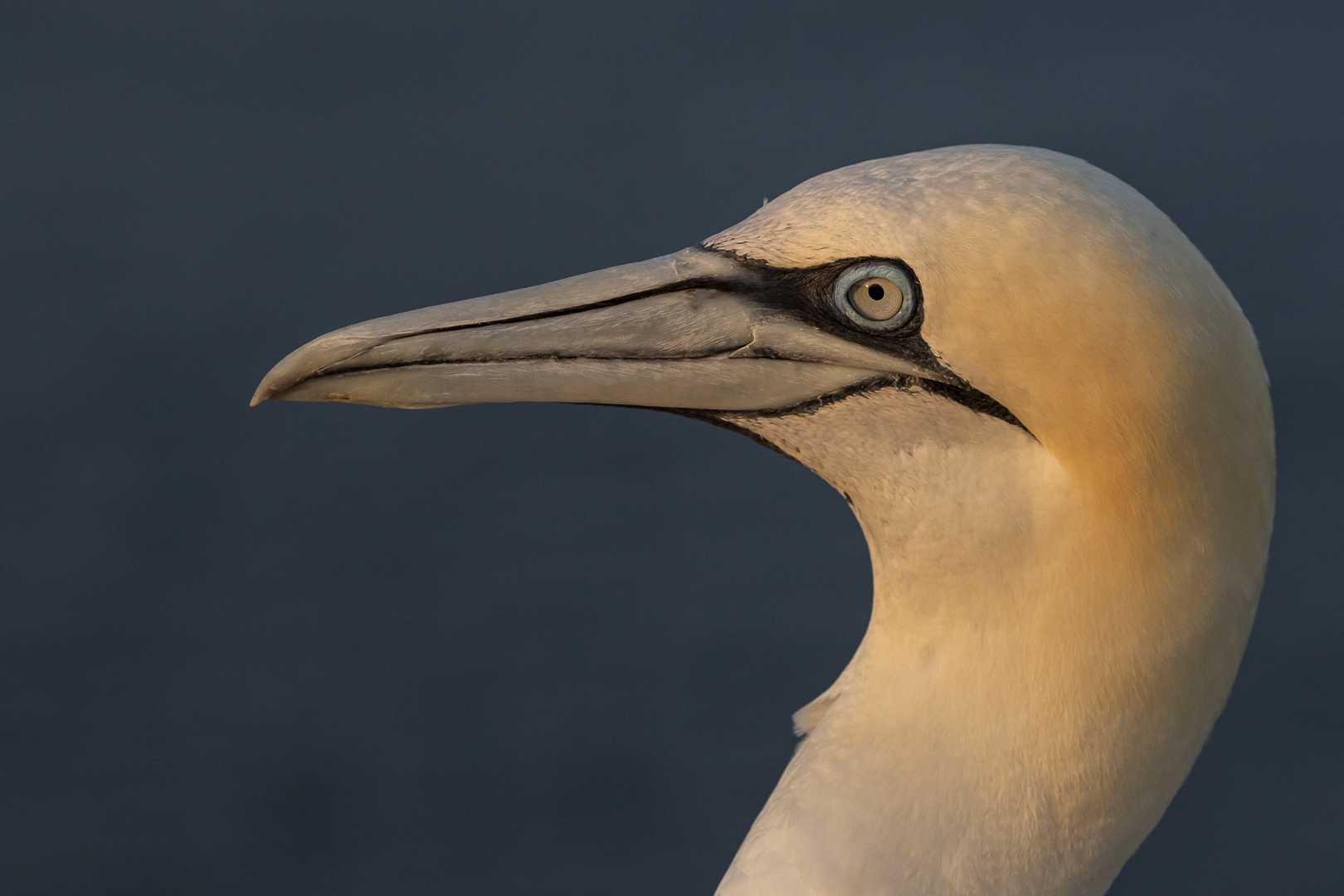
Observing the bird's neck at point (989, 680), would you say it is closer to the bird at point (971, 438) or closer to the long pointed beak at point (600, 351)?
the bird at point (971, 438)

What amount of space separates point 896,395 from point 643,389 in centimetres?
34

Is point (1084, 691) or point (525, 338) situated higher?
point (525, 338)

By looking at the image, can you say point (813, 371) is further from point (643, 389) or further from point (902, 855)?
point (902, 855)

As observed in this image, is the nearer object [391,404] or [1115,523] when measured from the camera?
[1115,523]

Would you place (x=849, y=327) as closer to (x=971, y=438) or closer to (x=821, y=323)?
(x=821, y=323)

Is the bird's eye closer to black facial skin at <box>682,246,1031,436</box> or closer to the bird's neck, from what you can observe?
black facial skin at <box>682,246,1031,436</box>

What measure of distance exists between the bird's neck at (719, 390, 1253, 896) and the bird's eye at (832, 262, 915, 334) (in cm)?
11

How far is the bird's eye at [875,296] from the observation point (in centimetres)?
179

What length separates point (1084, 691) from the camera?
1845 mm

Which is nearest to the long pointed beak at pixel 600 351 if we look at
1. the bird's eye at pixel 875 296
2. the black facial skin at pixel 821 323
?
the black facial skin at pixel 821 323

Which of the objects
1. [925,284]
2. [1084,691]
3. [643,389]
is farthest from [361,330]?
[1084,691]

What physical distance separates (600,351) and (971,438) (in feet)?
1.65

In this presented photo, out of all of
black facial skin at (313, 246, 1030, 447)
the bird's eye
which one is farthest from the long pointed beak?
the bird's eye

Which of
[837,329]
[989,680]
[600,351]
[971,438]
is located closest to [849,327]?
[837,329]
